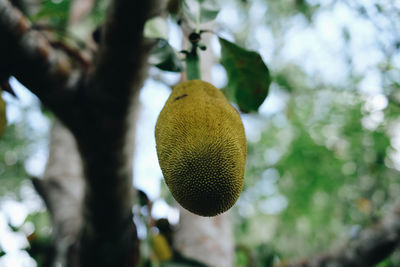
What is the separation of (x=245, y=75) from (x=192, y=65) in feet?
0.41

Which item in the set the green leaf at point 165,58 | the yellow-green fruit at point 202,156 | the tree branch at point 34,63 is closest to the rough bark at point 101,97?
the tree branch at point 34,63

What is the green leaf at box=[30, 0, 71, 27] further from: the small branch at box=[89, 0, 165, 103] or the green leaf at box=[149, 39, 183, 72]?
the green leaf at box=[149, 39, 183, 72]

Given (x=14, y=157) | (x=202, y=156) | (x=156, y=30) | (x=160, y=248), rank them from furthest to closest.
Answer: (x=14, y=157)
(x=160, y=248)
(x=156, y=30)
(x=202, y=156)

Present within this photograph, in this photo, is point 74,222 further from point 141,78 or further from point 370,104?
point 370,104

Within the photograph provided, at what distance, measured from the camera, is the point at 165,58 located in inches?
28.0

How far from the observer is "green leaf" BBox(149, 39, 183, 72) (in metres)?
0.71

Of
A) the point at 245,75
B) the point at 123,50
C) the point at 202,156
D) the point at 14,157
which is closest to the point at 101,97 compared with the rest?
the point at 123,50

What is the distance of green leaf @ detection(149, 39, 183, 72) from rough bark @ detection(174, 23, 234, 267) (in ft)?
1.93

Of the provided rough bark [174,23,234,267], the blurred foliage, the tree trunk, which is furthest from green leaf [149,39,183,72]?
the blurred foliage

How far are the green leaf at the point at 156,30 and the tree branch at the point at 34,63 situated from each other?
1.13 ft

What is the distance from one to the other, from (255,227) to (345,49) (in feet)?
12.5

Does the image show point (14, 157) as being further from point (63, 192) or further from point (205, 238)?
point (205, 238)

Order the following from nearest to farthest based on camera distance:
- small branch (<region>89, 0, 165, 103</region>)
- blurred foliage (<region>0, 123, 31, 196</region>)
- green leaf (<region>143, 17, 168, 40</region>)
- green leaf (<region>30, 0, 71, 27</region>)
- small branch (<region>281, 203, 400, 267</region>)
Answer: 1. green leaf (<region>143, 17, 168, 40</region>)
2. small branch (<region>89, 0, 165, 103</region>)
3. green leaf (<region>30, 0, 71, 27</region>)
4. small branch (<region>281, 203, 400, 267</region>)
5. blurred foliage (<region>0, 123, 31, 196</region>)

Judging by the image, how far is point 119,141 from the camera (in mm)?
1027
